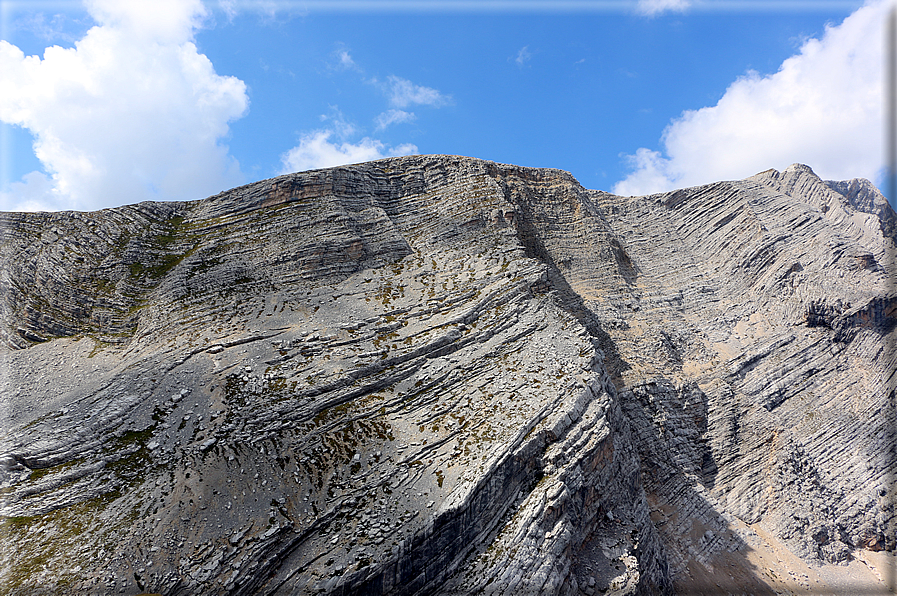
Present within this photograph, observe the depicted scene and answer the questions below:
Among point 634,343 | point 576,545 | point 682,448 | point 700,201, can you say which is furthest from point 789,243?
point 576,545

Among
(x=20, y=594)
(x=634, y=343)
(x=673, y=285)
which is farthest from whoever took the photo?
(x=673, y=285)

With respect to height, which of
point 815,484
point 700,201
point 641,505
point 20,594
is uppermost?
point 700,201

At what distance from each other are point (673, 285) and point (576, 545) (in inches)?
1332

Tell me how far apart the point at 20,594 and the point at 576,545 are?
2489cm

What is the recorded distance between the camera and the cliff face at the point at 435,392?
19906 mm

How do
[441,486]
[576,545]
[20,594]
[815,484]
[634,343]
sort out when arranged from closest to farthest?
1. [20,594]
2. [441,486]
3. [576,545]
4. [815,484]
5. [634,343]

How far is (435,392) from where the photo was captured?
26406 mm

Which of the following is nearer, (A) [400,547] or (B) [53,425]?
(A) [400,547]

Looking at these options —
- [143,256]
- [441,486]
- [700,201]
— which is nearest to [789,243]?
[700,201]

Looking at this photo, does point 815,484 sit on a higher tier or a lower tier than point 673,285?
lower

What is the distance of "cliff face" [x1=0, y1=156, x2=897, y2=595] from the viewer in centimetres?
1991

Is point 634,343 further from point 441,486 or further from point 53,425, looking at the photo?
point 53,425

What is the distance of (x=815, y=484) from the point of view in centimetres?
3553

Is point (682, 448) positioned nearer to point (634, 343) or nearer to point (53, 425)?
point (634, 343)
